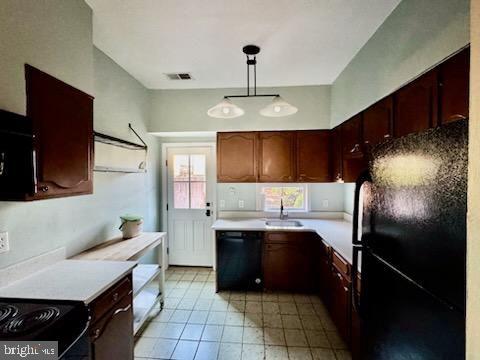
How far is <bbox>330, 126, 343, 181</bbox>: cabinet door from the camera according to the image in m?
3.00

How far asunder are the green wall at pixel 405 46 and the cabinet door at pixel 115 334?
2.46 m

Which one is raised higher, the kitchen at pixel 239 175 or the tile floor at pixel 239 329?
the kitchen at pixel 239 175

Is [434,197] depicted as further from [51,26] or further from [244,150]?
[244,150]

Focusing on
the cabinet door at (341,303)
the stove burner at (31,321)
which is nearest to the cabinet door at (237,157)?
the cabinet door at (341,303)

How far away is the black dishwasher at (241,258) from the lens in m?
3.14

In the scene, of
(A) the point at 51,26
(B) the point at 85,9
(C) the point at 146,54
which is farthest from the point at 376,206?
(C) the point at 146,54

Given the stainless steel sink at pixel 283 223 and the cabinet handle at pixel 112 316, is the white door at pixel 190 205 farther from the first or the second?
the cabinet handle at pixel 112 316

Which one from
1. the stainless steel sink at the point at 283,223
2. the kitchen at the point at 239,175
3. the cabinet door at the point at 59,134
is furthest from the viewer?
the stainless steel sink at the point at 283,223

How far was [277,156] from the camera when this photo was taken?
346 centimetres

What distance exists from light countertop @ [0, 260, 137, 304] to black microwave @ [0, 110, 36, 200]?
0.54 meters

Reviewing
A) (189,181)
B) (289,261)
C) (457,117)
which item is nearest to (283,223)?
(289,261)

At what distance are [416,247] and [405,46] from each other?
5.03 feet

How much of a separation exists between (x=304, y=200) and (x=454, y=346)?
10.1 ft

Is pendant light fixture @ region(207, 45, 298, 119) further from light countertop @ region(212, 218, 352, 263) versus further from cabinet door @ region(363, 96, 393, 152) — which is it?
light countertop @ region(212, 218, 352, 263)
